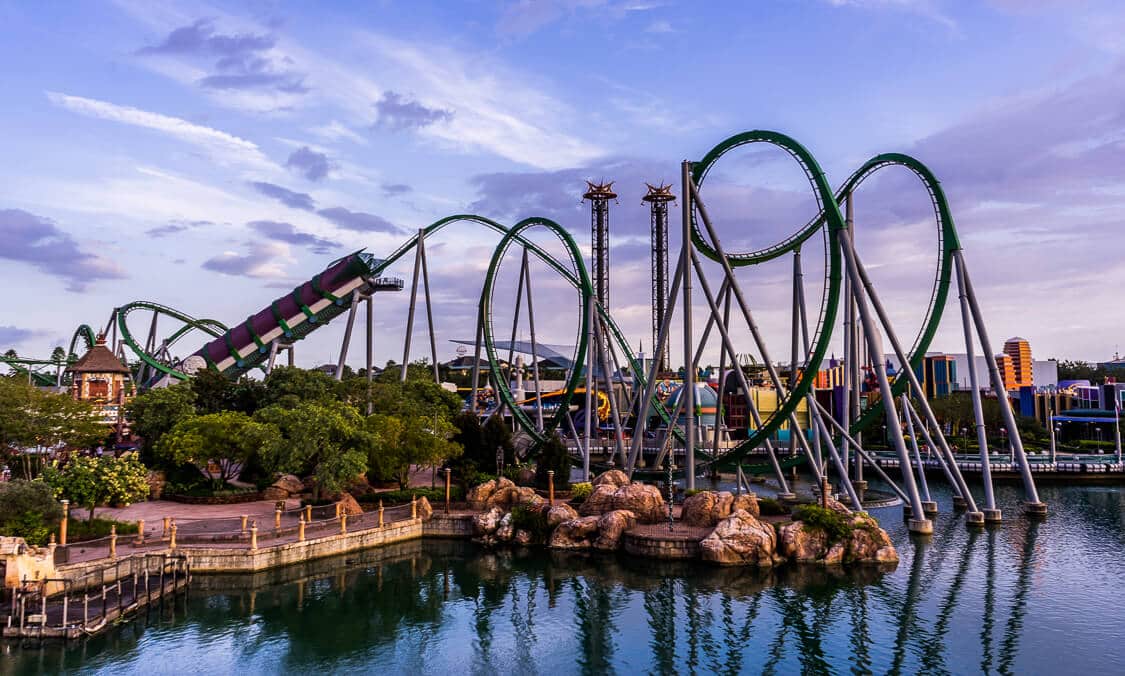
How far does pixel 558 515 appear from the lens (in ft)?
117

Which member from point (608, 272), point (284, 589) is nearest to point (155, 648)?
point (284, 589)

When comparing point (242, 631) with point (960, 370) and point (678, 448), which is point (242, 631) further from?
point (960, 370)

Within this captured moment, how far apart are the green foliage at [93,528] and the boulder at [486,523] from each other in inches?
564

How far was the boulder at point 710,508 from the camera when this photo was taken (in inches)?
1345

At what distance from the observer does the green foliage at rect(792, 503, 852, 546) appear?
30.9 metres

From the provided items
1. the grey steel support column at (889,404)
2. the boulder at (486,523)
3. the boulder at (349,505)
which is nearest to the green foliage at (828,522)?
the grey steel support column at (889,404)

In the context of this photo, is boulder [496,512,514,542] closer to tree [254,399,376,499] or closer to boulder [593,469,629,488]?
boulder [593,469,629,488]

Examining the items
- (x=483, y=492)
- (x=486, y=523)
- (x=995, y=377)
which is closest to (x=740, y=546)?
(x=486, y=523)

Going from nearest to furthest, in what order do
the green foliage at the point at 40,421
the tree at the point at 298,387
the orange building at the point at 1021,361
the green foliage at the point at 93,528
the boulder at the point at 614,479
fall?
the green foliage at the point at 93,528
the green foliage at the point at 40,421
the boulder at the point at 614,479
the tree at the point at 298,387
the orange building at the point at 1021,361

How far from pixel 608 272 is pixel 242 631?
8927 centimetres

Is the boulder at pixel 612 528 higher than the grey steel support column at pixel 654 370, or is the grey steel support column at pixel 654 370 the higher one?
the grey steel support column at pixel 654 370

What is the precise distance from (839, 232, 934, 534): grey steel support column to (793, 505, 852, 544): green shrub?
4.68 metres

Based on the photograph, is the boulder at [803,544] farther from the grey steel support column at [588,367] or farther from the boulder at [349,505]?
the grey steel support column at [588,367]

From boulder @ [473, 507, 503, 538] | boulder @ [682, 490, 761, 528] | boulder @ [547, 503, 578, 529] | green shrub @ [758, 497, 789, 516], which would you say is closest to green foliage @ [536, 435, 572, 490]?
boulder @ [473, 507, 503, 538]
